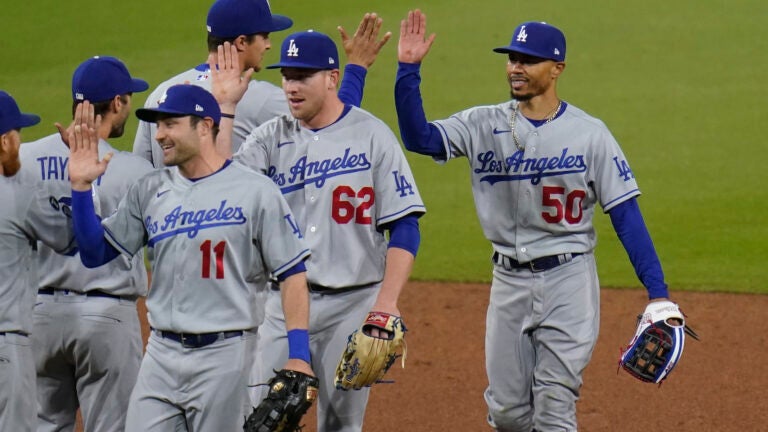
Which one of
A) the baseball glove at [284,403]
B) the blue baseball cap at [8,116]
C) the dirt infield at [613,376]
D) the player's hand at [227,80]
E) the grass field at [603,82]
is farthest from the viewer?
the grass field at [603,82]

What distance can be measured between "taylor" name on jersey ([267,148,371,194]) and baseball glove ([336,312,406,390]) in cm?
66

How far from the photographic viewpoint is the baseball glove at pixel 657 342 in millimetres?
5270

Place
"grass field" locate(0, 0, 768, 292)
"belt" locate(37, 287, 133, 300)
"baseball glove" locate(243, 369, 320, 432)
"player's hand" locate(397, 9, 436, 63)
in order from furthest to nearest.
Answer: "grass field" locate(0, 0, 768, 292)
"player's hand" locate(397, 9, 436, 63)
"belt" locate(37, 287, 133, 300)
"baseball glove" locate(243, 369, 320, 432)

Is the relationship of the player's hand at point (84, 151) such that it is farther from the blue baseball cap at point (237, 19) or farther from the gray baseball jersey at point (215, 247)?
the blue baseball cap at point (237, 19)

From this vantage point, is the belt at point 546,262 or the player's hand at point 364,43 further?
the player's hand at point 364,43

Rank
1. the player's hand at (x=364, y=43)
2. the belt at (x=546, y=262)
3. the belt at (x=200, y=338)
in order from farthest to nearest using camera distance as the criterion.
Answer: the player's hand at (x=364, y=43)
the belt at (x=546, y=262)
the belt at (x=200, y=338)

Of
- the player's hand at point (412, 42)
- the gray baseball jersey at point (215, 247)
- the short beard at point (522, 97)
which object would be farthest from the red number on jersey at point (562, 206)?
the gray baseball jersey at point (215, 247)

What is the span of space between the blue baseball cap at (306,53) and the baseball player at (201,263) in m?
0.58

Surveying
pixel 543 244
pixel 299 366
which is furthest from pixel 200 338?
pixel 543 244

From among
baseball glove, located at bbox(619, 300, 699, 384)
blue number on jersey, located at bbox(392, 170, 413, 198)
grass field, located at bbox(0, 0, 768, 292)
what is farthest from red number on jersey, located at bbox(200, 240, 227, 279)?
grass field, located at bbox(0, 0, 768, 292)

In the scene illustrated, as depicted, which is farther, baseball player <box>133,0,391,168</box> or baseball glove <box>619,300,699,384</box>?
baseball player <box>133,0,391,168</box>

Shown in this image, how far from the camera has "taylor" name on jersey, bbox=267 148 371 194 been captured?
205 inches

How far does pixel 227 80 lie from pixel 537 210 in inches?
60.0

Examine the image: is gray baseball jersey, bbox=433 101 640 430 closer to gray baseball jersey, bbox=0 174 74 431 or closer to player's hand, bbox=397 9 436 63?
player's hand, bbox=397 9 436 63
